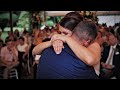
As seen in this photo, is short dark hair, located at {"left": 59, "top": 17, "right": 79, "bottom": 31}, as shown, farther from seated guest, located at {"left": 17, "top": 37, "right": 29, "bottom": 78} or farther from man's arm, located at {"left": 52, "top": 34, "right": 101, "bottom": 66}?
seated guest, located at {"left": 17, "top": 37, "right": 29, "bottom": 78}

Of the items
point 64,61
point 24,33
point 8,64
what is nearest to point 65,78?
point 64,61

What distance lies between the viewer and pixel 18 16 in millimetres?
2543

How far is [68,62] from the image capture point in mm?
1435

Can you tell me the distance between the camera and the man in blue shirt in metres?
1.42

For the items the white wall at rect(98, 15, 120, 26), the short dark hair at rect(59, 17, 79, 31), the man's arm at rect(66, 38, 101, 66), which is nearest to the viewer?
the man's arm at rect(66, 38, 101, 66)

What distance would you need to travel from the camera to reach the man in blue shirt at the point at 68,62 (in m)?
1.42

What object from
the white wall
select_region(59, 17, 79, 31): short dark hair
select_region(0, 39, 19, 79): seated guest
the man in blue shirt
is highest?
select_region(59, 17, 79, 31): short dark hair

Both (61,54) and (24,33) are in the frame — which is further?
(24,33)

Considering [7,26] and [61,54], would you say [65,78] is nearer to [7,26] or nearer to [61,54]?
[61,54]

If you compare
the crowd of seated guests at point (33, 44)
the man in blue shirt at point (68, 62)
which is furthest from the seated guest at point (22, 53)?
the man in blue shirt at point (68, 62)

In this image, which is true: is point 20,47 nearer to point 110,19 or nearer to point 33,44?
point 33,44

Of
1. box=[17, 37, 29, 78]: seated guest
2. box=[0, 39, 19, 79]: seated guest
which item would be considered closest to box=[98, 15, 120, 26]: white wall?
box=[17, 37, 29, 78]: seated guest

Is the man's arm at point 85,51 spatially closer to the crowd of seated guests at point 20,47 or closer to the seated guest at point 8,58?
the crowd of seated guests at point 20,47
